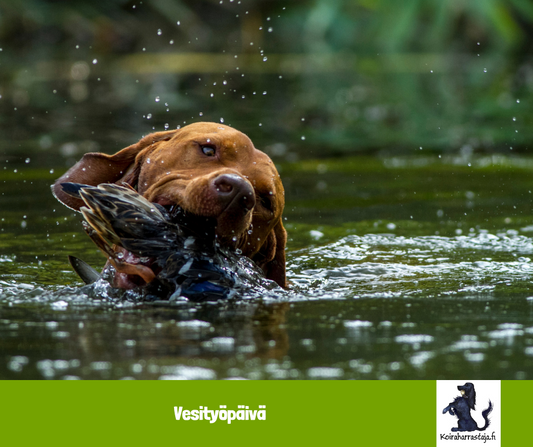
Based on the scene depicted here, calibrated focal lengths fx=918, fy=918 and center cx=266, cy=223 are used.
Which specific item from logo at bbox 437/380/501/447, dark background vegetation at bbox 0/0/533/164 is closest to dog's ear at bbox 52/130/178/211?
logo at bbox 437/380/501/447

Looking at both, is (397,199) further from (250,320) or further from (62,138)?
(62,138)

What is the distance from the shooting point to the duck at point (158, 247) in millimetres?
3854

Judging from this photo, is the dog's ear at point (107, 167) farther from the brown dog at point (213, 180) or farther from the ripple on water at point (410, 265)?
the ripple on water at point (410, 265)

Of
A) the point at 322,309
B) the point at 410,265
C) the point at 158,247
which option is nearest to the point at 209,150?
the point at 158,247

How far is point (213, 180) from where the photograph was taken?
152 inches

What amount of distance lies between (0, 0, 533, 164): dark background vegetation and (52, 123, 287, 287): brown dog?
534 cm

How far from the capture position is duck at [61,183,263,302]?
3854mm

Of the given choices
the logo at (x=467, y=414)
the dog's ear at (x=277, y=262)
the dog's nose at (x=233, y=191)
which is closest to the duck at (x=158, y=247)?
the dog's nose at (x=233, y=191)

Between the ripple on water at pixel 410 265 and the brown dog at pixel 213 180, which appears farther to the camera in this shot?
the ripple on water at pixel 410 265

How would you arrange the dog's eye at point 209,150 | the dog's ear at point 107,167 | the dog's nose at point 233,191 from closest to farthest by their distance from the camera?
the dog's nose at point 233,191
the dog's eye at point 209,150
the dog's ear at point 107,167

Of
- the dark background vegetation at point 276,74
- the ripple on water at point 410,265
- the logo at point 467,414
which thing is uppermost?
the dark background vegetation at point 276,74

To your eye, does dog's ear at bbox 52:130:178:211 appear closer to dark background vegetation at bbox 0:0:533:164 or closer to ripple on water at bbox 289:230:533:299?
ripple on water at bbox 289:230:533:299

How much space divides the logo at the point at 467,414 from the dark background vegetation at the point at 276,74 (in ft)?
24.5

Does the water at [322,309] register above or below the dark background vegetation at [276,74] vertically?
below
